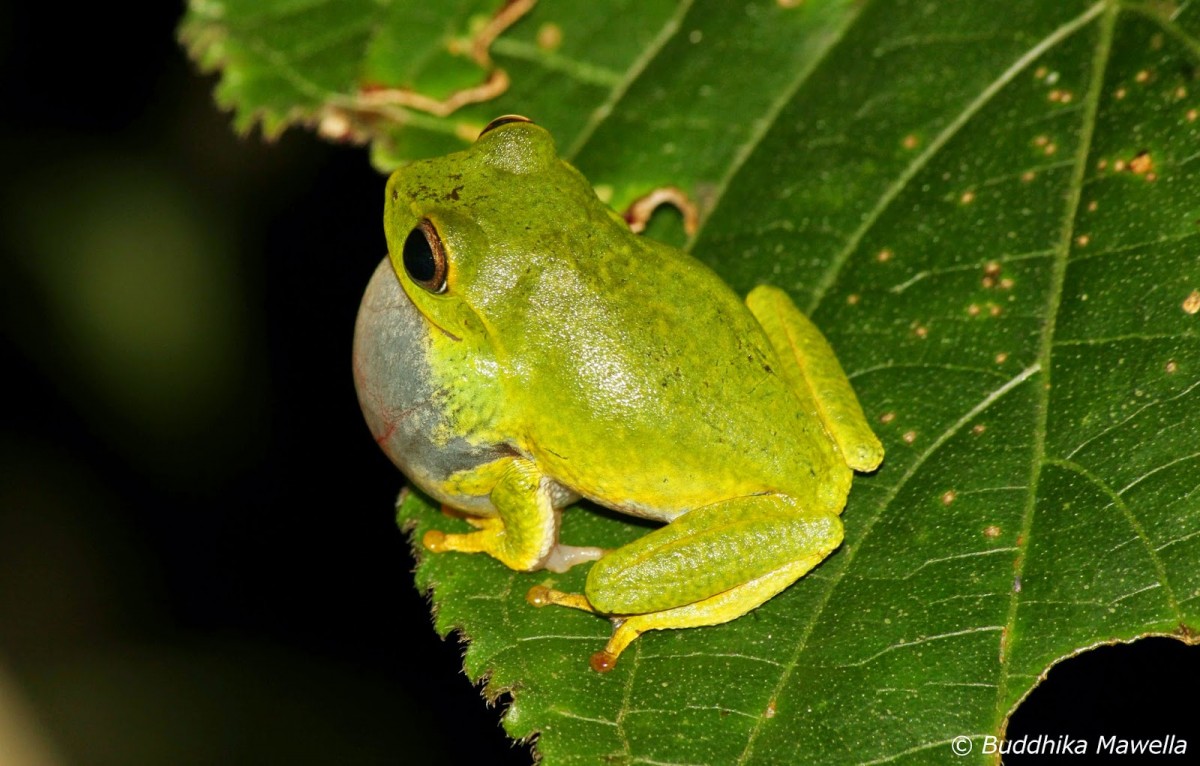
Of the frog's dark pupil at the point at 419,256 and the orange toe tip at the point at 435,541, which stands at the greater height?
the frog's dark pupil at the point at 419,256

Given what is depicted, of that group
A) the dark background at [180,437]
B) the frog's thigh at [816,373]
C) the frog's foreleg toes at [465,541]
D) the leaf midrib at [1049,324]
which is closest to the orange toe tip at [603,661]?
the frog's foreleg toes at [465,541]

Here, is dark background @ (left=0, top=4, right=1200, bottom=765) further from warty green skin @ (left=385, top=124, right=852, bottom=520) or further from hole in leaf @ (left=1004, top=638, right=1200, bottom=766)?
hole in leaf @ (left=1004, top=638, right=1200, bottom=766)

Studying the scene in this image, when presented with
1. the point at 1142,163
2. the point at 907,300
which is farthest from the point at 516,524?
the point at 1142,163

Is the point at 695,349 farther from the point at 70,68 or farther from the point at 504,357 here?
the point at 70,68

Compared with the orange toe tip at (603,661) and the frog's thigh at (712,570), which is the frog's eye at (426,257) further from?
the orange toe tip at (603,661)

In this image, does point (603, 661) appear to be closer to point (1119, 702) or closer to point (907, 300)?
point (907, 300)

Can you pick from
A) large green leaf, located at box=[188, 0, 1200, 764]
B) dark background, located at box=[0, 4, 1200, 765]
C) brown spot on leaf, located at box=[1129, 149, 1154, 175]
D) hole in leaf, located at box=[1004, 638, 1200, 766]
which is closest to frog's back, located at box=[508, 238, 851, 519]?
large green leaf, located at box=[188, 0, 1200, 764]
